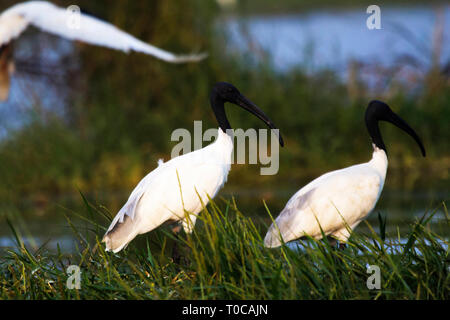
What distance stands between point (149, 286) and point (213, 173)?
1.41 meters

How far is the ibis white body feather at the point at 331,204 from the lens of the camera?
523cm

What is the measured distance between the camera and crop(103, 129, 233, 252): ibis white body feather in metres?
4.93

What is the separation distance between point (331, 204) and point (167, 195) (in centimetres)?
103

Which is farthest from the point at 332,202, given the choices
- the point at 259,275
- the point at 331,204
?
the point at 259,275

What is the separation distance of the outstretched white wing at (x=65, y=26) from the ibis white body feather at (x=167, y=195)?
3.16 ft

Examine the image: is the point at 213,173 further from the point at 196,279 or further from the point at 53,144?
the point at 53,144

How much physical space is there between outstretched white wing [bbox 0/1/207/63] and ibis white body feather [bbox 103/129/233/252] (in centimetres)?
96

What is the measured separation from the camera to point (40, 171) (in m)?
10.7

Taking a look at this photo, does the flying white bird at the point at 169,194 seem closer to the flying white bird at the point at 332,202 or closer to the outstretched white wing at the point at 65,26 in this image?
the flying white bird at the point at 332,202

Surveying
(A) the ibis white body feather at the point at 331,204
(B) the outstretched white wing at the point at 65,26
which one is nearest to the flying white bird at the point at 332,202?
(A) the ibis white body feather at the point at 331,204

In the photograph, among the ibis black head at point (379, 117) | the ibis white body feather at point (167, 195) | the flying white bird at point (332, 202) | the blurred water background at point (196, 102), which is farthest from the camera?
the blurred water background at point (196, 102)

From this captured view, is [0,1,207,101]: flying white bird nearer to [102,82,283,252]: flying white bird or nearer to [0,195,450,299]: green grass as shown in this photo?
[102,82,283,252]: flying white bird

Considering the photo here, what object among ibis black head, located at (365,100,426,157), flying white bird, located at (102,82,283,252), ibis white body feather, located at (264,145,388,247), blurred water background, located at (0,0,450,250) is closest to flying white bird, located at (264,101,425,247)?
ibis white body feather, located at (264,145,388,247)
